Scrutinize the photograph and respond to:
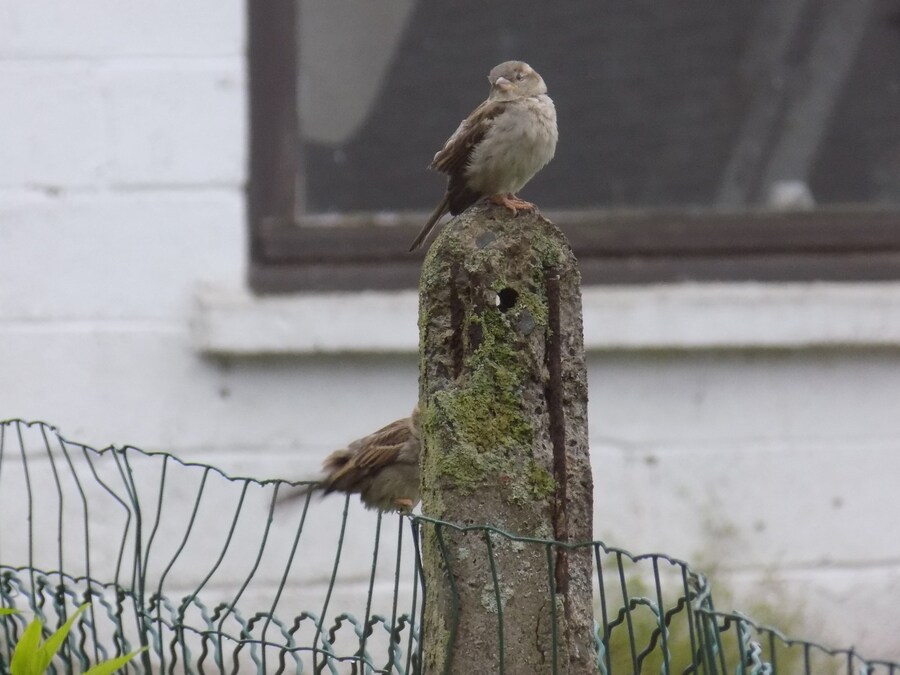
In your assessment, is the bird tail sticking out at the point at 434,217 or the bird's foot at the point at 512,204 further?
the bird tail sticking out at the point at 434,217

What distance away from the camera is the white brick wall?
3.85 m

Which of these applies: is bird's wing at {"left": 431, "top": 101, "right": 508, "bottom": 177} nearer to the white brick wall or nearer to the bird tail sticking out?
the bird tail sticking out

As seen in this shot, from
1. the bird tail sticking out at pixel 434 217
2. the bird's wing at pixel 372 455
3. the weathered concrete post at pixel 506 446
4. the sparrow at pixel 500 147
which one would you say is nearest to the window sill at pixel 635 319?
the bird tail sticking out at pixel 434 217

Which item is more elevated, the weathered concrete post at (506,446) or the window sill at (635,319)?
the window sill at (635,319)

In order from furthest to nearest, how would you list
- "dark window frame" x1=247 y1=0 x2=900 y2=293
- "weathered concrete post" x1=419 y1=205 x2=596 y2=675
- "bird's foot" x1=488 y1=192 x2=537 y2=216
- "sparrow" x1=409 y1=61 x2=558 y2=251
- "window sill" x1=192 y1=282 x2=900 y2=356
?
"dark window frame" x1=247 y1=0 x2=900 y2=293
"window sill" x1=192 y1=282 x2=900 y2=356
"sparrow" x1=409 y1=61 x2=558 y2=251
"bird's foot" x1=488 y1=192 x2=537 y2=216
"weathered concrete post" x1=419 y1=205 x2=596 y2=675

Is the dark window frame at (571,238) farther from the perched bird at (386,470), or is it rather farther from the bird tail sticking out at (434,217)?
the perched bird at (386,470)

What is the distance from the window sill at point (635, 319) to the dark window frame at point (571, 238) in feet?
0.21

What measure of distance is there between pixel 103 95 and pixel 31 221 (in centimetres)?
43

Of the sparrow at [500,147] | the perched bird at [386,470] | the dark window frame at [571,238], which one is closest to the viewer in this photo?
the perched bird at [386,470]

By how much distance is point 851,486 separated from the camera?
4051 mm

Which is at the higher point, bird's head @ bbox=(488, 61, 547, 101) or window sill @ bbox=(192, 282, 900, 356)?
bird's head @ bbox=(488, 61, 547, 101)

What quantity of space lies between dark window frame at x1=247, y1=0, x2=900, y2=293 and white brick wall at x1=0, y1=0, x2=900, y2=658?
0.12 metres

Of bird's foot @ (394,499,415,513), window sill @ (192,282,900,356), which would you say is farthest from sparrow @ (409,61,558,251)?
window sill @ (192,282,900,356)

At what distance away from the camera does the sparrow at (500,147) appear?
9.32 feet
